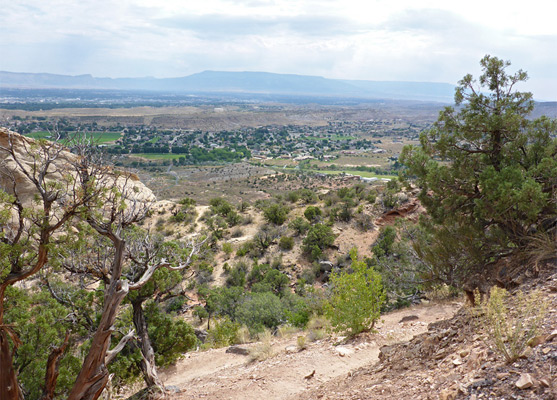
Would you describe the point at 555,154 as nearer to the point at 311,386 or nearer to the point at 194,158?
the point at 311,386

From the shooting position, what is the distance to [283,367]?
8.14 meters

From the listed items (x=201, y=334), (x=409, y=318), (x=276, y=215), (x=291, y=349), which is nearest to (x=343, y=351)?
(x=291, y=349)

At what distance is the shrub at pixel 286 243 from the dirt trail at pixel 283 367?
12282 millimetres

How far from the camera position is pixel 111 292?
6.26 meters

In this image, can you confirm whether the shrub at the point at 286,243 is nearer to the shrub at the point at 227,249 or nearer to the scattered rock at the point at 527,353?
the shrub at the point at 227,249

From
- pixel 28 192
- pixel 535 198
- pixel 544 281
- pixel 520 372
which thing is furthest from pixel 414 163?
pixel 28 192

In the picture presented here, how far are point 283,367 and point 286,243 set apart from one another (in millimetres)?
15020

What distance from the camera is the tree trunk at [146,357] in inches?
322

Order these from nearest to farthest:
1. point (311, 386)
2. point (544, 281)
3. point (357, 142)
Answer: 1. point (544, 281)
2. point (311, 386)
3. point (357, 142)

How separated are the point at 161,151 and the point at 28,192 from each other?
79147mm

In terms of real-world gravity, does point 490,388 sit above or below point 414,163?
below

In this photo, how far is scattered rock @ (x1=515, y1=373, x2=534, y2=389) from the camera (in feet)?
12.2

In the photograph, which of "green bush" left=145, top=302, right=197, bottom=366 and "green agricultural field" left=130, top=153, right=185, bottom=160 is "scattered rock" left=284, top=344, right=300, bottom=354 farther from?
"green agricultural field" left=130, top=153, right=185, bottom=160

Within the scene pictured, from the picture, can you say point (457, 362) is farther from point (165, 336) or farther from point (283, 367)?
point (165, 336)
